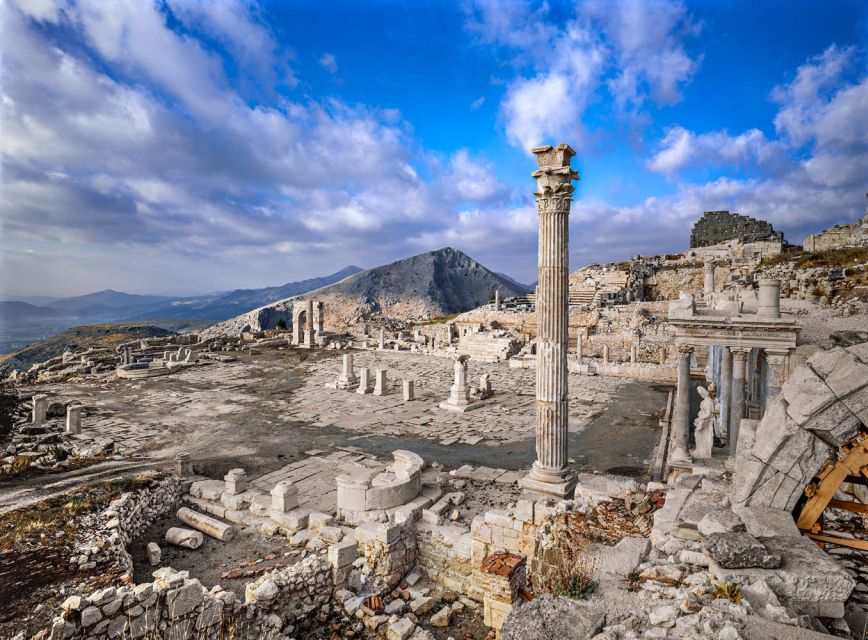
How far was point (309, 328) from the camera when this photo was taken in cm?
3566

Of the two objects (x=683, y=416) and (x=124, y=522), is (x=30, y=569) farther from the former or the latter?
(x=683, y=416)

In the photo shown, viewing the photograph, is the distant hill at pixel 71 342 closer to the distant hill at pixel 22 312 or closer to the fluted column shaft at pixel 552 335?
the fluted column shaft at pixel 552 335

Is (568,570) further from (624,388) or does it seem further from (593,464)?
(624,388)

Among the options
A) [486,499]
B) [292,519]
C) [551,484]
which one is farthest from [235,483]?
[551,484]

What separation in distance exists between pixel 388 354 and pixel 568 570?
26.6 metres

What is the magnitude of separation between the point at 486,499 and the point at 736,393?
19.0 feet

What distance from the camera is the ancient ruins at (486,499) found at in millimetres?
3783

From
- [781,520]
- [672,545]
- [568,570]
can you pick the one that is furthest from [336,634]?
[781,520]

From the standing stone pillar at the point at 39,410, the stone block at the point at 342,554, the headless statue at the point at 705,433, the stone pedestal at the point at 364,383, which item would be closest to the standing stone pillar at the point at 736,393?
the headless statue at the point at 705,433

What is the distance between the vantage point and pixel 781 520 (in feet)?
13.0

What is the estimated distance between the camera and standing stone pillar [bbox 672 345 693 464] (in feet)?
32.6

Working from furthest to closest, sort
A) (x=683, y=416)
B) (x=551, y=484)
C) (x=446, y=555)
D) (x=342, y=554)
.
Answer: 1. (x=683, y=416)
2. (x=551, y=484)
3. (x=446, y=555)
4. (x=342, y=554)

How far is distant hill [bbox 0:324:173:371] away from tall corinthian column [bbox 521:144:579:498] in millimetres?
41518

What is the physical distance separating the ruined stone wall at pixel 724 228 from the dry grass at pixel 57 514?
182 feet
